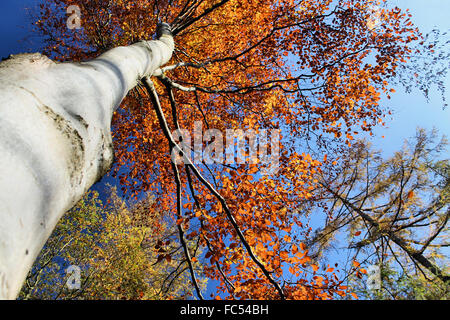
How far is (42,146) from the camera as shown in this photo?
642 millimetres

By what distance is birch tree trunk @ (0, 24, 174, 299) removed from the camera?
52 centimetres

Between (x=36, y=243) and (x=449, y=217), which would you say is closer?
(x=36, y=243)

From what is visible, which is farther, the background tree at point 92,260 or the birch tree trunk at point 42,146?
the background tree at point 92,260

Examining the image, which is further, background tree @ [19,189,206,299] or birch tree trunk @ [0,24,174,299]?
background tree @ [19,189,206,299]

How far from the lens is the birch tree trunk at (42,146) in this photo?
52 centimetres

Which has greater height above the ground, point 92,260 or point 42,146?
point 92,260

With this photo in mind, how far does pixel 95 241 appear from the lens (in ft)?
43.0

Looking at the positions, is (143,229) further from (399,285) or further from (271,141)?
(399,285)

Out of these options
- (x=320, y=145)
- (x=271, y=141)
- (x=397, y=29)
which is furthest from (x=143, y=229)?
(x=397, y=29)

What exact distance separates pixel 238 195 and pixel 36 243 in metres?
4.26

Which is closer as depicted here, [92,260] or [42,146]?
[42,146]

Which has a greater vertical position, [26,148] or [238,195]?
[238,195]
